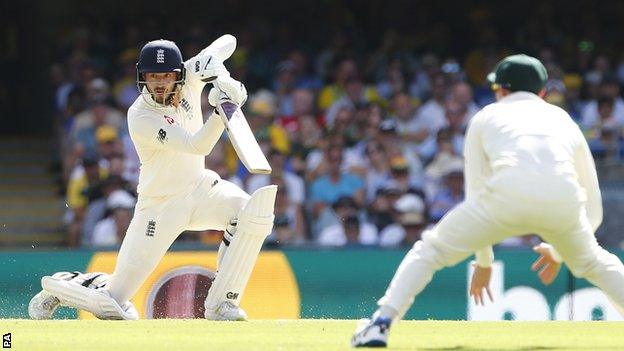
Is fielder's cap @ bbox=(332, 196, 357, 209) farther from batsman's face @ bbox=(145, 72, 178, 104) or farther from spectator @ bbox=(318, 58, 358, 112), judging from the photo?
batsman's face @ bbox=(145, 72, 178, 104)

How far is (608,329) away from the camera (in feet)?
26.2

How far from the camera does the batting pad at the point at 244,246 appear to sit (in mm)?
8664

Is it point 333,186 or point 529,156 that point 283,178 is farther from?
point 529,156

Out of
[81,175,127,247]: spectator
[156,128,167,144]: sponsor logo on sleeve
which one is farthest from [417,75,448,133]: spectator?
[156,128,167,144]: sponsor logo on sleeve

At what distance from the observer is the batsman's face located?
8695 mm

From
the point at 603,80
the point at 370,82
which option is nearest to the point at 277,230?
the point at 370,82

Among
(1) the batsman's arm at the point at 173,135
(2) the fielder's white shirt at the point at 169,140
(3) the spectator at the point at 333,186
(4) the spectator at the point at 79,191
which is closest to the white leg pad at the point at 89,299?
(2) the fielder's white shirt at the point at 169,140

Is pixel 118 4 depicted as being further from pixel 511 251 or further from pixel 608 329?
pixel 608 329

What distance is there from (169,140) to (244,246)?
0.82 metres

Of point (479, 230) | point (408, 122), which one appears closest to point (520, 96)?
point (479, 230)

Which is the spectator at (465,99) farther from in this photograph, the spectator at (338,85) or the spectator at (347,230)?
the spectator at (347,230)

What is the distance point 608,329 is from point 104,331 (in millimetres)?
2820

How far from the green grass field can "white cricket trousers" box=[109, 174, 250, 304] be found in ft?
1.35

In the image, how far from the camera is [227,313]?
28.8 ft
